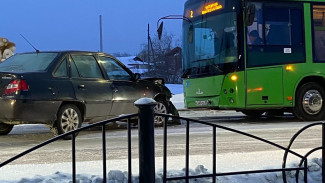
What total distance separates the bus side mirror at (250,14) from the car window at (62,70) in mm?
4385

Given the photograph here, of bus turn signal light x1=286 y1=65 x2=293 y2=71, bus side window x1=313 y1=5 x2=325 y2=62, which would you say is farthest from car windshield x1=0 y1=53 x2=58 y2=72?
bus side window x1=313 y1=5 x2=325 y2=62

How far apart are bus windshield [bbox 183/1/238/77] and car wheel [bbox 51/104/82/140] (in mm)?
4168

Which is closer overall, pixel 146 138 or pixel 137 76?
pixel 146 138

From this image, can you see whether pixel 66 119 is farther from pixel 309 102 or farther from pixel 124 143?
pixel 309 102

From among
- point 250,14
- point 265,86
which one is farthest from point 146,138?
point 265,86

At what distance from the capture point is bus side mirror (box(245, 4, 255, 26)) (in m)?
10.6

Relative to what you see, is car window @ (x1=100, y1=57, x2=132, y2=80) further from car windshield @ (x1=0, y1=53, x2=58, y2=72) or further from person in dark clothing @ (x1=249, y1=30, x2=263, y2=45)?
person in dark clothing @ (x1=249, y1=30, x2=263, y2=45)

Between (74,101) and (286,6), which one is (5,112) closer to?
(74,101)

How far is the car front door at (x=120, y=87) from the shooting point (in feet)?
30.6

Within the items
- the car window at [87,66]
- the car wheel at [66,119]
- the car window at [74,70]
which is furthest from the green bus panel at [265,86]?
the car wheel at [66,119]

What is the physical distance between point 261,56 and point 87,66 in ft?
14.1

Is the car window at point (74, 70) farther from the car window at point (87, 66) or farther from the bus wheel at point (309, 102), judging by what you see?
the bus wheel at point (309, 102)

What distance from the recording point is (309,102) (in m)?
11.6

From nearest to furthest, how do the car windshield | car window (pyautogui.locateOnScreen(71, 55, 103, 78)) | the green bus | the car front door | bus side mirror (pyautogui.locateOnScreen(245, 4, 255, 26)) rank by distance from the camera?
the car windshield, car window (pyautogui.locateOnScreen(71, 55, 103, 78)), the car front door, bus side mirror (pyautogui.locateOnScreen(245, 4, 255, 26)), the green bus
